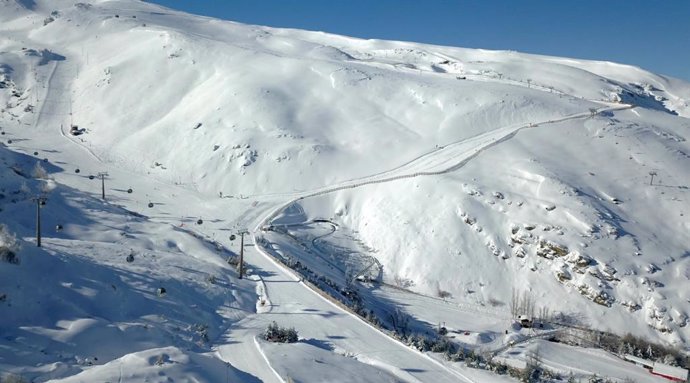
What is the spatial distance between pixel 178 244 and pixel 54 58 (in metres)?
71.3

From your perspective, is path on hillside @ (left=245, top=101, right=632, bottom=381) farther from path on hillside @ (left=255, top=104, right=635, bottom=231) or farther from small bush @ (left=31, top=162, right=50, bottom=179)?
small bush @ (left=31, top=162, right=50, bottom=179)

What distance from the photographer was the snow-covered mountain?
2086cm

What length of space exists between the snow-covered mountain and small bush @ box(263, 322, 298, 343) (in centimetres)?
90

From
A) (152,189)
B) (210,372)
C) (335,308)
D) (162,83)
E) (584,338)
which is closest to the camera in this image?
(210,372)

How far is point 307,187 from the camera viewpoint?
51.2 metres

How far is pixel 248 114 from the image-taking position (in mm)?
61094

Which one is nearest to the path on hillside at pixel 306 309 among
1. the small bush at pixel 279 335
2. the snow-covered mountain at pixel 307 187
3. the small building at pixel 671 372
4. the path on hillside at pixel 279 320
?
the path on hillside at pixel 279 320

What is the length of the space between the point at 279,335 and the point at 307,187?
3170 centimetres

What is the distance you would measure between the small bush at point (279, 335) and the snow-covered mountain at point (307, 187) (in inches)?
35.4

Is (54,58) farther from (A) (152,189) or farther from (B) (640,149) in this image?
(B) (640,149)

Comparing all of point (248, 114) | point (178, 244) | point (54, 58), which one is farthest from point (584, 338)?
point (54, 58)

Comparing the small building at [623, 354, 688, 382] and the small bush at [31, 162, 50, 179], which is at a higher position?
the small bush at [31, 162, 50, 179]

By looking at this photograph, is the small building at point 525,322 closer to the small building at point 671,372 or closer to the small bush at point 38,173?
the small building at point 671,372

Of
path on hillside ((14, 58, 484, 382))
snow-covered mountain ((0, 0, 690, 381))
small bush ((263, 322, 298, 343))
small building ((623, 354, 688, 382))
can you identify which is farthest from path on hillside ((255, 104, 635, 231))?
small building ((623, 354, 688, 382))
